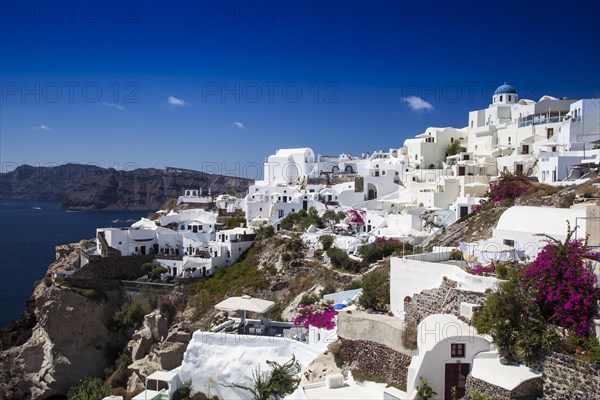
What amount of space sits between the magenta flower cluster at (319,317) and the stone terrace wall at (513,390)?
562 cm

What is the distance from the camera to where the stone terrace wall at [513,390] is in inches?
351

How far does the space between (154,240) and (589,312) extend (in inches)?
1219

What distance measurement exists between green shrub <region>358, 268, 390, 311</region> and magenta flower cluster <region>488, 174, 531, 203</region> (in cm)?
1188

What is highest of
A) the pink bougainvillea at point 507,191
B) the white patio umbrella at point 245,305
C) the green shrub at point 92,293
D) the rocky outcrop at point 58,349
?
the pink bougainvillea at point 507,191

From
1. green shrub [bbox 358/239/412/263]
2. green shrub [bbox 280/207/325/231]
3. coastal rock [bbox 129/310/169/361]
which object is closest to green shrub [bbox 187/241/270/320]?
coastal rock [bbox 129/310/169/361]

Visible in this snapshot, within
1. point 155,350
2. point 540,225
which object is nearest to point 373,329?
point 540,225

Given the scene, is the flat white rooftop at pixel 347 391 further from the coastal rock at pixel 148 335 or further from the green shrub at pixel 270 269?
the green shrub at pixel 270 269

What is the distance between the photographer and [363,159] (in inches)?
2053

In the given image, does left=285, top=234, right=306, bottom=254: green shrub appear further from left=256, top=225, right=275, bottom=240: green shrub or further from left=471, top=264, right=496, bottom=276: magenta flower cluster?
left=471, top=264, right=496, bottom=276: magenta flower cluster

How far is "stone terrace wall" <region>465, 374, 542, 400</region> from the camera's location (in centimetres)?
891

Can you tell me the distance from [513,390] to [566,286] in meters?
2.31

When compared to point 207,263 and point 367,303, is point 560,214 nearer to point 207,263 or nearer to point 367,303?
point 367,303

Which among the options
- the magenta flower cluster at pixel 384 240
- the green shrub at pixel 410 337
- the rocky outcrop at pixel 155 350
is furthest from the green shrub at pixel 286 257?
the green shrub at pixel 410 337

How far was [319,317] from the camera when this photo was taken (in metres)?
14.9
